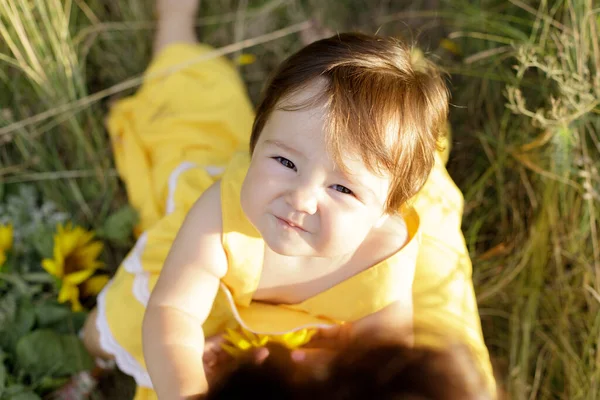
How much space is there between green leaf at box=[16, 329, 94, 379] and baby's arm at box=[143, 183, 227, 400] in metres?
0.47

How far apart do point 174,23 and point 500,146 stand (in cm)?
119

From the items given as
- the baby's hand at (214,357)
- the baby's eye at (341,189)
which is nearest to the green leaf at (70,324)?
the baby's hand at (214,357)

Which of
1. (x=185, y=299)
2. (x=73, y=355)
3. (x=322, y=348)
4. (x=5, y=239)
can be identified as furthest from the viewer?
(x=5, y=239)

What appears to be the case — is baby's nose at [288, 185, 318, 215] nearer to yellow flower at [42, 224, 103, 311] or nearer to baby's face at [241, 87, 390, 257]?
baby's face at [241, 87, 390, 257]

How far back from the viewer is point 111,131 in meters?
2.01

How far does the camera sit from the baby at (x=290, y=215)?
1104 millimetres

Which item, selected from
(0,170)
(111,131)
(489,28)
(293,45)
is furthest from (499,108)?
(0,170)

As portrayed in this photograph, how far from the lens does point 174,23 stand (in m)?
2.17

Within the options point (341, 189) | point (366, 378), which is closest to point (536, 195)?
point (341, 189)

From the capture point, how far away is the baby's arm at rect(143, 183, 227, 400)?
122 centimetres

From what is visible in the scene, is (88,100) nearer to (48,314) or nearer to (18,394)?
(48,314)

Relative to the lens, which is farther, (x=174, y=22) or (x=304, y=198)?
(x=174, y=22)

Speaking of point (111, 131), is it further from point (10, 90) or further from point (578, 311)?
point (578, 311)

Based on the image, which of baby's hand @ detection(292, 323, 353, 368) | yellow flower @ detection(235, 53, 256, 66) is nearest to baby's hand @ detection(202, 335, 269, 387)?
baby's hand @ detection(292, 323, 353, 368)
